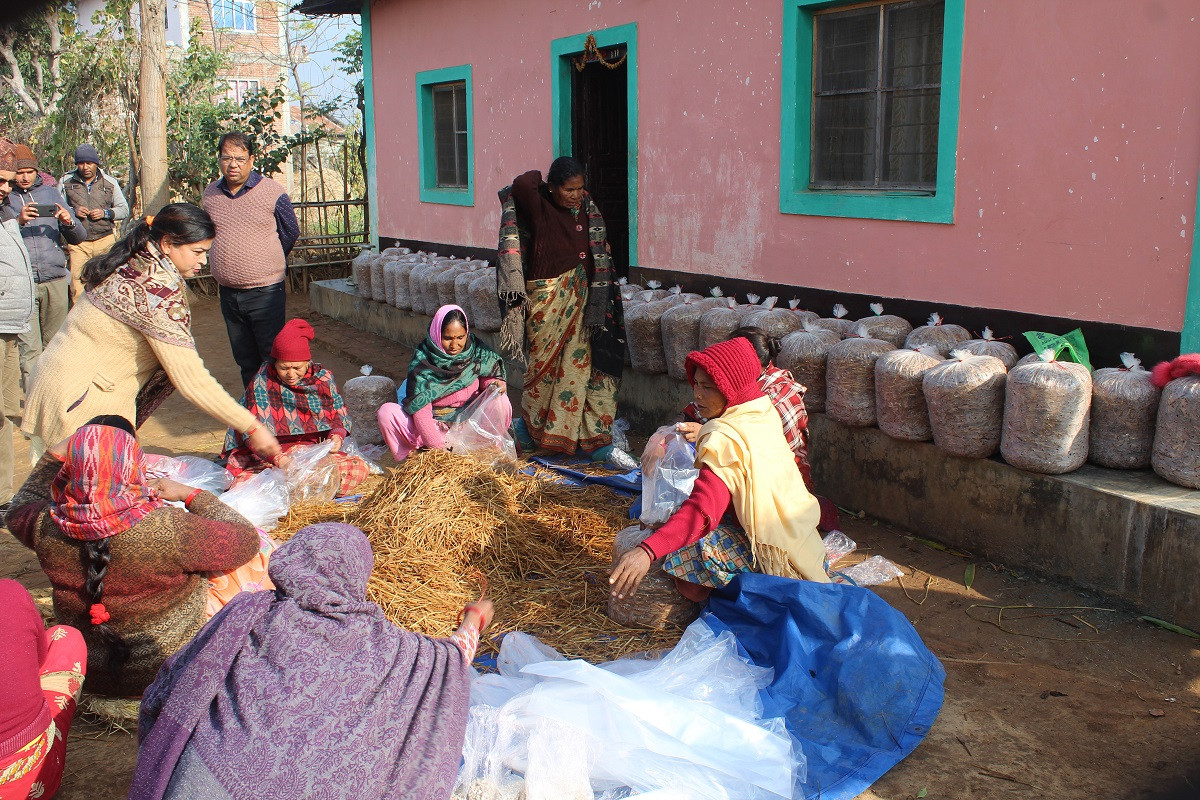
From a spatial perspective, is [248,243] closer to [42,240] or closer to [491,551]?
[42,240]

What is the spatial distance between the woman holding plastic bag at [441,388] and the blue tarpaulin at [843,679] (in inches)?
104

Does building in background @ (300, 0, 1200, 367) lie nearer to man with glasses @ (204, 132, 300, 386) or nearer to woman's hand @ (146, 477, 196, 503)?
man with glasses @ (204, 132, 300, 386)

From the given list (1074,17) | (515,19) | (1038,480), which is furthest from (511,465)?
(515,19)

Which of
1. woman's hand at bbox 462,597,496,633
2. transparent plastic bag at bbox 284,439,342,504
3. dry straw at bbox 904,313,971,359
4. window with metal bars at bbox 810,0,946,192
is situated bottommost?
transparent plastic bag at bbox 284,439,342,504

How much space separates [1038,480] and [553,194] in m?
3.03

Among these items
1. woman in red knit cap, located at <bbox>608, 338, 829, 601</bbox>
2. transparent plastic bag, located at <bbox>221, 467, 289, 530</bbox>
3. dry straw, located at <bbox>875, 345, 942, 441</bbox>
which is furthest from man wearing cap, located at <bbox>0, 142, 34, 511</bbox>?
dry straw, located at <bbox>875, 345, 942, 441</bbox>

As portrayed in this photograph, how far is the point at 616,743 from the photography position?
2.74 metres

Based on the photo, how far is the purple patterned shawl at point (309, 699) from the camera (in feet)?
6.91

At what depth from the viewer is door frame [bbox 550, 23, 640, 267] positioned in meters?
7.50

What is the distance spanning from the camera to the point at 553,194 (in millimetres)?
5742

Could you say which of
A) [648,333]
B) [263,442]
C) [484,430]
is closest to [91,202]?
[484,430]

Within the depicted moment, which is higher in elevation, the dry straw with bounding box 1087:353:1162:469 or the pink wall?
the pink wall

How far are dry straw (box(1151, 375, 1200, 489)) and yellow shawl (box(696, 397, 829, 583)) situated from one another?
152 cm

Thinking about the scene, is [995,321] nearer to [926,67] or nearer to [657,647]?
[926,67]
